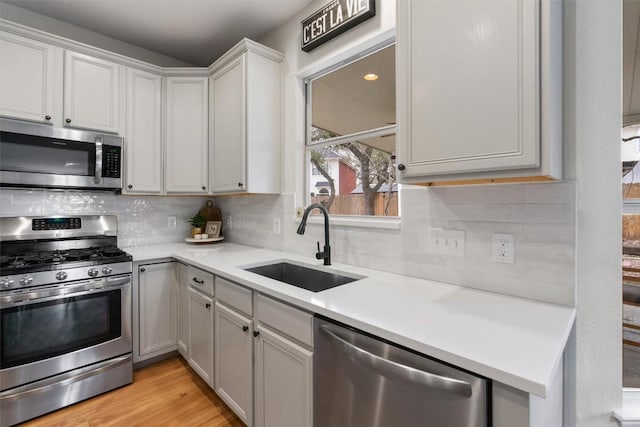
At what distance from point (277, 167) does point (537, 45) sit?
5.99 ft

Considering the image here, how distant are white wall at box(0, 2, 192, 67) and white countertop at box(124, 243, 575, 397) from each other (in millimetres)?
2402

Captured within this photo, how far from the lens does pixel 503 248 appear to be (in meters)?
1.29

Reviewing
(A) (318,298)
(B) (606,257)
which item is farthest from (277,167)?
(B) (606,257)

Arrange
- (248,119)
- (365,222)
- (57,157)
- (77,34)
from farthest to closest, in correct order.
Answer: (77,34) → (248,119) → (57,157) → (365,222)

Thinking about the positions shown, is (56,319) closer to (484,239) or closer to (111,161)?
(111,161)

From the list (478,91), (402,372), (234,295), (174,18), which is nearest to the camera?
(402,372)

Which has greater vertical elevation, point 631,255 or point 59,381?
point 631,255

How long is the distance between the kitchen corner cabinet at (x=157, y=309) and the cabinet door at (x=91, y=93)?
1162 millimetres

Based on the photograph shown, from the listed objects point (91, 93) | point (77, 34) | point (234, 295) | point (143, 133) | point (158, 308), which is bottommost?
point (158, 308)

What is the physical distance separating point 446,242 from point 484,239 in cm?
17

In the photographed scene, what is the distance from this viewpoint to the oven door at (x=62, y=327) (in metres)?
1.72

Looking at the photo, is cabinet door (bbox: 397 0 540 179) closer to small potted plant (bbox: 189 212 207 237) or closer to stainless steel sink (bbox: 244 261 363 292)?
stainless steel sink (bbox: 244 261 363 292)

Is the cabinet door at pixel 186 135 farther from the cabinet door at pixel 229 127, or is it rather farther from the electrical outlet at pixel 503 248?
the electrical outlet at pixel 503 248

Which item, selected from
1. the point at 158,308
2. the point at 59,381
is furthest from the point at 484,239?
the point at 59,381
